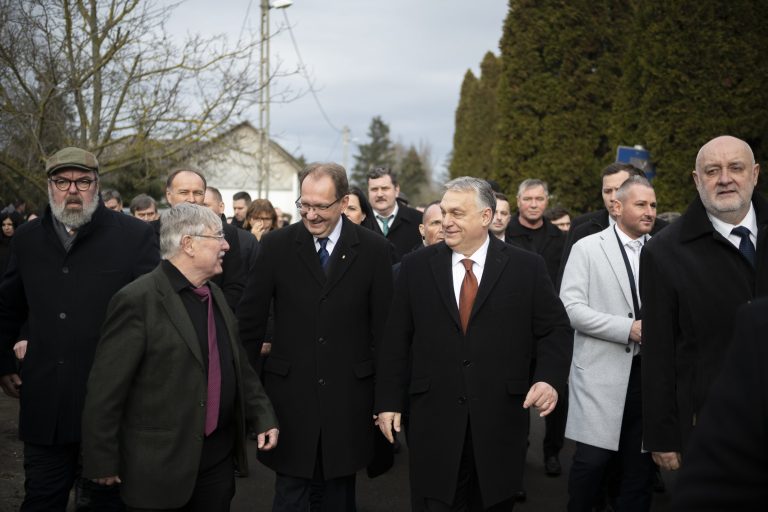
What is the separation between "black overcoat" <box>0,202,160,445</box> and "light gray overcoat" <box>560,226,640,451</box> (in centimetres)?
292

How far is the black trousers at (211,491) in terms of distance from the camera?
3.89 metres

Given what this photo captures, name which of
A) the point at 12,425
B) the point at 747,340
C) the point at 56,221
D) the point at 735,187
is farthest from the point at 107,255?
the point at 12,425

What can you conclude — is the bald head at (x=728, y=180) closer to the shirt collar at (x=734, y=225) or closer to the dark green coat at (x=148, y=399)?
the shirt collar at (x=734, y=225)

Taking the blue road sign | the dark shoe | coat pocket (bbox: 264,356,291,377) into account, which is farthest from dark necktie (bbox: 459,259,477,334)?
the blue road sign

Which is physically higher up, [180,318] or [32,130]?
[32,130]

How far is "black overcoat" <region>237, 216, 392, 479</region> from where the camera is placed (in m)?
4.56

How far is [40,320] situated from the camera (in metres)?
4.40

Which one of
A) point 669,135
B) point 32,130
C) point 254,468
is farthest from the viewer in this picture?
point 669,135

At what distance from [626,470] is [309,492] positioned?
205 centimetres

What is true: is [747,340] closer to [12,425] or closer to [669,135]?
[12,425]

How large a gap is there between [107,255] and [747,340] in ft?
12.5

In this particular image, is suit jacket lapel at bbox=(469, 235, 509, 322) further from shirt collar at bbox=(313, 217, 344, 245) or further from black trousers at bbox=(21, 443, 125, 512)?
black trousers at bbox=(21, 443, 125, 512)

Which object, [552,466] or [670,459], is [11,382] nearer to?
[670,459]

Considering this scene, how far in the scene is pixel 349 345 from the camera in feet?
15.2
